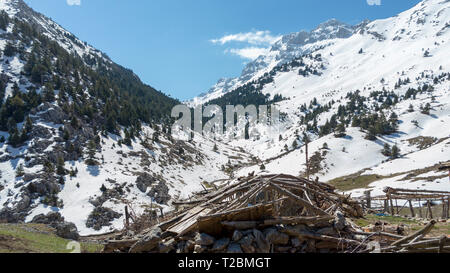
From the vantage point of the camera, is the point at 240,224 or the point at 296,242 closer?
the point at 240,224

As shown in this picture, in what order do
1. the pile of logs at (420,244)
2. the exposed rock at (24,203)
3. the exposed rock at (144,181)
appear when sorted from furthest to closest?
the exposed rock at (144,181), the exposed rock at (24,203), the pile of logs at (420,244)

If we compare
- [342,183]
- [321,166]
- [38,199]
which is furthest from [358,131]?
[38,199]

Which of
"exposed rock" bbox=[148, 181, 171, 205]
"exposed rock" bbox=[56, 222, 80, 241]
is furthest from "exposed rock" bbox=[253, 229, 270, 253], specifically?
"exposed rock" bbox=[148, 181, 171, 205]

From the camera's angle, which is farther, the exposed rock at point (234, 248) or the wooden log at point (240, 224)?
the wooden log at point (240, 224)

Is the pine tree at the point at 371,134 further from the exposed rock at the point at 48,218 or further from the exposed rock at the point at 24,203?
the exposed rock at the point at 24,203

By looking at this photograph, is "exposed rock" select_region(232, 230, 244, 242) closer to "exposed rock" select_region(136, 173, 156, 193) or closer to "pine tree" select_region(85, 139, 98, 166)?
"exposed rock" select_region(136, 173, 156, 193)

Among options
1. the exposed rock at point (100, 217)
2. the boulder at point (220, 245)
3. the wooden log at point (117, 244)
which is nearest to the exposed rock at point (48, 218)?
the exposed rock at point (100, 217)

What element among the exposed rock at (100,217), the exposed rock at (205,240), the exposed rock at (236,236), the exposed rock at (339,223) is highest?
the exposed rock at (339,223)

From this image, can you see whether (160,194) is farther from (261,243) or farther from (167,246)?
(261,243)

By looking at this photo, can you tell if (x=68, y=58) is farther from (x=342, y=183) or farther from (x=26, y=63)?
(x=342, y=183)

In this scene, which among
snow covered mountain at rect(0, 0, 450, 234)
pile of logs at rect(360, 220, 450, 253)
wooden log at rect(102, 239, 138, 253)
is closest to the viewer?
pile of logs at rect(360, 220, 450, 253)

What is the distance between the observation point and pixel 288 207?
460 inches

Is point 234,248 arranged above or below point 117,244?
above

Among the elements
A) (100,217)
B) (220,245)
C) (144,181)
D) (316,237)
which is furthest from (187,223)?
(144,181)
